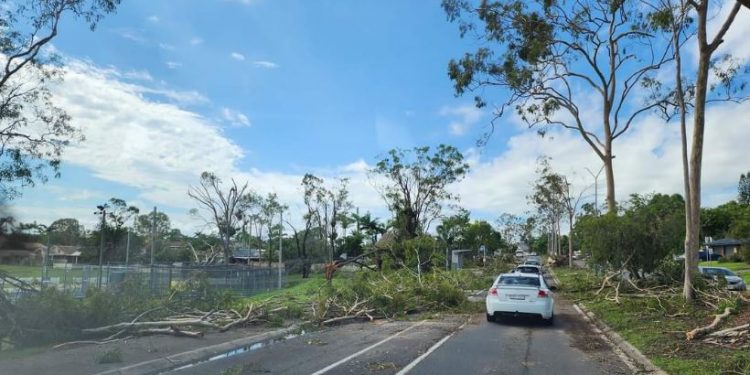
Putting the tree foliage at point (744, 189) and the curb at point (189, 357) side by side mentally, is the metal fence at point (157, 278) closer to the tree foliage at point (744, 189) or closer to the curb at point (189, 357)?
the curb at point (189, 357)

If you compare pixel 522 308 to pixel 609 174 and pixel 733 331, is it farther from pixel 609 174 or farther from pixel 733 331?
pixel 609 174

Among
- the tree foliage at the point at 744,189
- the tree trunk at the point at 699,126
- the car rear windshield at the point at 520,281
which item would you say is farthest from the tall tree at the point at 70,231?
the tree foliage at the point at 744,189

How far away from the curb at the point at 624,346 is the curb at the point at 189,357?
786cm

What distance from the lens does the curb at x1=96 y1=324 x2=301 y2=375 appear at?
32.0 ft

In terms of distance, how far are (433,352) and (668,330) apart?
5833mm

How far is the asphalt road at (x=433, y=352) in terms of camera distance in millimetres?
9812

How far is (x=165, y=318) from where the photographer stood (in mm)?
14797

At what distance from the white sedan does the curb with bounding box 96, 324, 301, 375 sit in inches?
241

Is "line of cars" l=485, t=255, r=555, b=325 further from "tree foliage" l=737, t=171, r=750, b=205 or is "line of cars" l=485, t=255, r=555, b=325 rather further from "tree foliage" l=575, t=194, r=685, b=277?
"tree foliage" l=737, t=171, r=750, b=205

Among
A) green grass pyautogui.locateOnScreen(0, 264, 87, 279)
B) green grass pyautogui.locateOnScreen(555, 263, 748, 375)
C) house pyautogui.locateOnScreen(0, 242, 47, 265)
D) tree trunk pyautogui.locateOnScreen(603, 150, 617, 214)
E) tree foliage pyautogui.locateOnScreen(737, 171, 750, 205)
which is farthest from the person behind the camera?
tree foliage pyautogui.locateOnScreen(737, 171, 750, 205)

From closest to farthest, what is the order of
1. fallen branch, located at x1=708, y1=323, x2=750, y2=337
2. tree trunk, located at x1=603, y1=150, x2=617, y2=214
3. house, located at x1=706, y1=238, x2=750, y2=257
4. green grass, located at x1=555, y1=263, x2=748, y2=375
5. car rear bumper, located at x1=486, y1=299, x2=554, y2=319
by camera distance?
green grass, located at x1=555, y1=263, x2=748, y2=375 < fallen branch, located at x1=708, y1=323, x2=750, y2=337 < car rear bumper, located at x1=486, y1=299, x2=554, y2=319 < tree trunk, located at x1=603, y1=150, x2=617, y2=214 < house, located at x1=706, y1=238, x2=750, y2=257

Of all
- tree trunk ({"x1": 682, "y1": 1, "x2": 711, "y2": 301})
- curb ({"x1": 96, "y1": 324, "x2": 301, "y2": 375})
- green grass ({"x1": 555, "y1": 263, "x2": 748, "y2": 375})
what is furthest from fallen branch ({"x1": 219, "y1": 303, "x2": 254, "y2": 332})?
tree trunk ({"x1": 682, "y1": 1, "x2": 711, "y2": 301})

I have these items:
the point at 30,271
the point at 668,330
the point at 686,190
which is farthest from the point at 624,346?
the point at 30,271

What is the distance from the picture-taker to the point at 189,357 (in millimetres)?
11070
